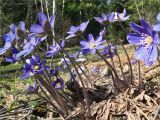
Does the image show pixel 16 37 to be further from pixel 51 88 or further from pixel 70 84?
pixel 70 84

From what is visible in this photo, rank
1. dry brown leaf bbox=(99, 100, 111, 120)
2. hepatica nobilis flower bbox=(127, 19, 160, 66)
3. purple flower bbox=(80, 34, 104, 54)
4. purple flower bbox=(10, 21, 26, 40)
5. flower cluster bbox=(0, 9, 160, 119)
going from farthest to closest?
purple flower bbox=(80, 34, 104, 54)
dry brown leaf bbox=(99, 100, 111, 120)
purple flower bbox=(10, 21, 26, 40)
flower cluster bbox=(0, 9, 160, 119)
hepatica nobilis flower bbox=(127, 19, 160, 66)

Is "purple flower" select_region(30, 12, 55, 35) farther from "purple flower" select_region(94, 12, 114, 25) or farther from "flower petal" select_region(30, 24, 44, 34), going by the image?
"purple flower" select_region(94, 12, 114, 25)

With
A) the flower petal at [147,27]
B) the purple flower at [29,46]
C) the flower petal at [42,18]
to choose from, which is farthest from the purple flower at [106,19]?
the flower petal at [147,27]

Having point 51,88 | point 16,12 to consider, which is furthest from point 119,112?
point 16,12

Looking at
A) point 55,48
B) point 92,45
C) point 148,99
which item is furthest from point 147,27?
point 55,48

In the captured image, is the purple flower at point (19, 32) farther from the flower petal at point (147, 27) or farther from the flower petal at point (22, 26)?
the flower petal at point (147, 27)

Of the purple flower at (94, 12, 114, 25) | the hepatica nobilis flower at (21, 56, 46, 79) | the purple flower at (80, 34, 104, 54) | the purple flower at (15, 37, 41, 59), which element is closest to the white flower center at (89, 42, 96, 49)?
the purple flower at (80, 34, 104, 54)

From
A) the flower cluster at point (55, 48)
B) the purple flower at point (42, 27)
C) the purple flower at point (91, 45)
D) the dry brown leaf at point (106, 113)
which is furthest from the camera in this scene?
the purple flower at point (91, 45)
